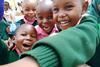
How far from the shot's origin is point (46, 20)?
1950mm

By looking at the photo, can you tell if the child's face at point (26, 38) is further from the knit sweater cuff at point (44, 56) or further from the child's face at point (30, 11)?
the knit sweater cuff at point (44, 56)

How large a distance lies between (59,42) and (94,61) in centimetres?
60

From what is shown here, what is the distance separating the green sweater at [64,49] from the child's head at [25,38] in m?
1.45

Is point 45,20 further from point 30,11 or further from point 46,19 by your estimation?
point 30,11

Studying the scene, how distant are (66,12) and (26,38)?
0.68 metres

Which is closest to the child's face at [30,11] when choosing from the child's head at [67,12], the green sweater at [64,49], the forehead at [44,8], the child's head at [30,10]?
the child's head at [30,10]

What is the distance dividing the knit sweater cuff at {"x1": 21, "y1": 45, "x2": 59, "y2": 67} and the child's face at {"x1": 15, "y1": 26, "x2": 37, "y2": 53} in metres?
1.50

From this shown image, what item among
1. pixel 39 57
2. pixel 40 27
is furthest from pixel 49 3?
pixel 39 57

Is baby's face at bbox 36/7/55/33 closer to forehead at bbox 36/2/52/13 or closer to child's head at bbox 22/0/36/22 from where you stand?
forehead at bbox 36/2/52/13

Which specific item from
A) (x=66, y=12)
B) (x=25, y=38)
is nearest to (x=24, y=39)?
(x=25, y=38)

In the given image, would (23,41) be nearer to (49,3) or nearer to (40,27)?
(40,27)

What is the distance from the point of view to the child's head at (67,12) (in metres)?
1.29

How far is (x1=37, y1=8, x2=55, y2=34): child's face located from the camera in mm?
1925

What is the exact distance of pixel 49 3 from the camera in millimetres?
1957
